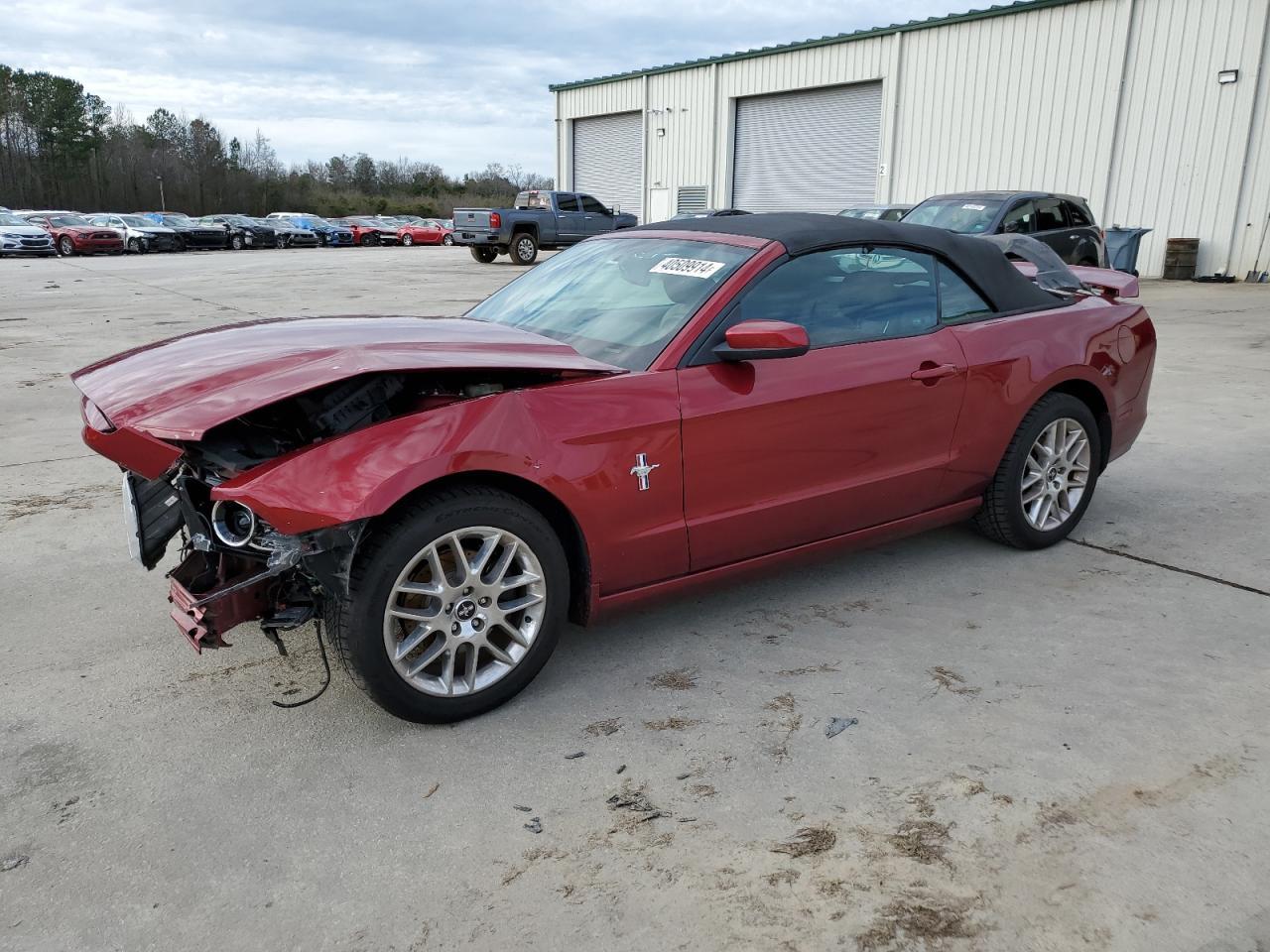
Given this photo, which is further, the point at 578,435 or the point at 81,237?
the point at 81,237

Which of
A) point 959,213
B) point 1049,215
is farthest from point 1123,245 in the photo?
point 959,213

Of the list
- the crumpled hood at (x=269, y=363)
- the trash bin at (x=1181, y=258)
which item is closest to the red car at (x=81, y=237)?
the trash bin at (x=1181, y=258)

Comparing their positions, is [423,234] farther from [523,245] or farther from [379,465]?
[379,465]

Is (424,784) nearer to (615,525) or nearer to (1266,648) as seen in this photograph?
(615,525)

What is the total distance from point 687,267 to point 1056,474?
2.03m

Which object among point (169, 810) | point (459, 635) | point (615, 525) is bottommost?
point (169, 810)

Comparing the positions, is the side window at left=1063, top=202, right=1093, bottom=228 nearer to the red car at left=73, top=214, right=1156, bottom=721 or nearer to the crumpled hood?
the red car at left=73, top=214, right=1156, bottom=721

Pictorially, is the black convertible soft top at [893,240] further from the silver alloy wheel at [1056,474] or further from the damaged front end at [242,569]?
the damaged front end at [242,569]

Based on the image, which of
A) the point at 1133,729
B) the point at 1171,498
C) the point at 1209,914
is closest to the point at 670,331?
the point at 1133,729

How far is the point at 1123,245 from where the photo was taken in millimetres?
19672

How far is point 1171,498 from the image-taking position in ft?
17.5

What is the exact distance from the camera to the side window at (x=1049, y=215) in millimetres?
14289

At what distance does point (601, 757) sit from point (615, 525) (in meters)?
0.73

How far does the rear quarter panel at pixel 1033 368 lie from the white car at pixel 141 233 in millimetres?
36784
